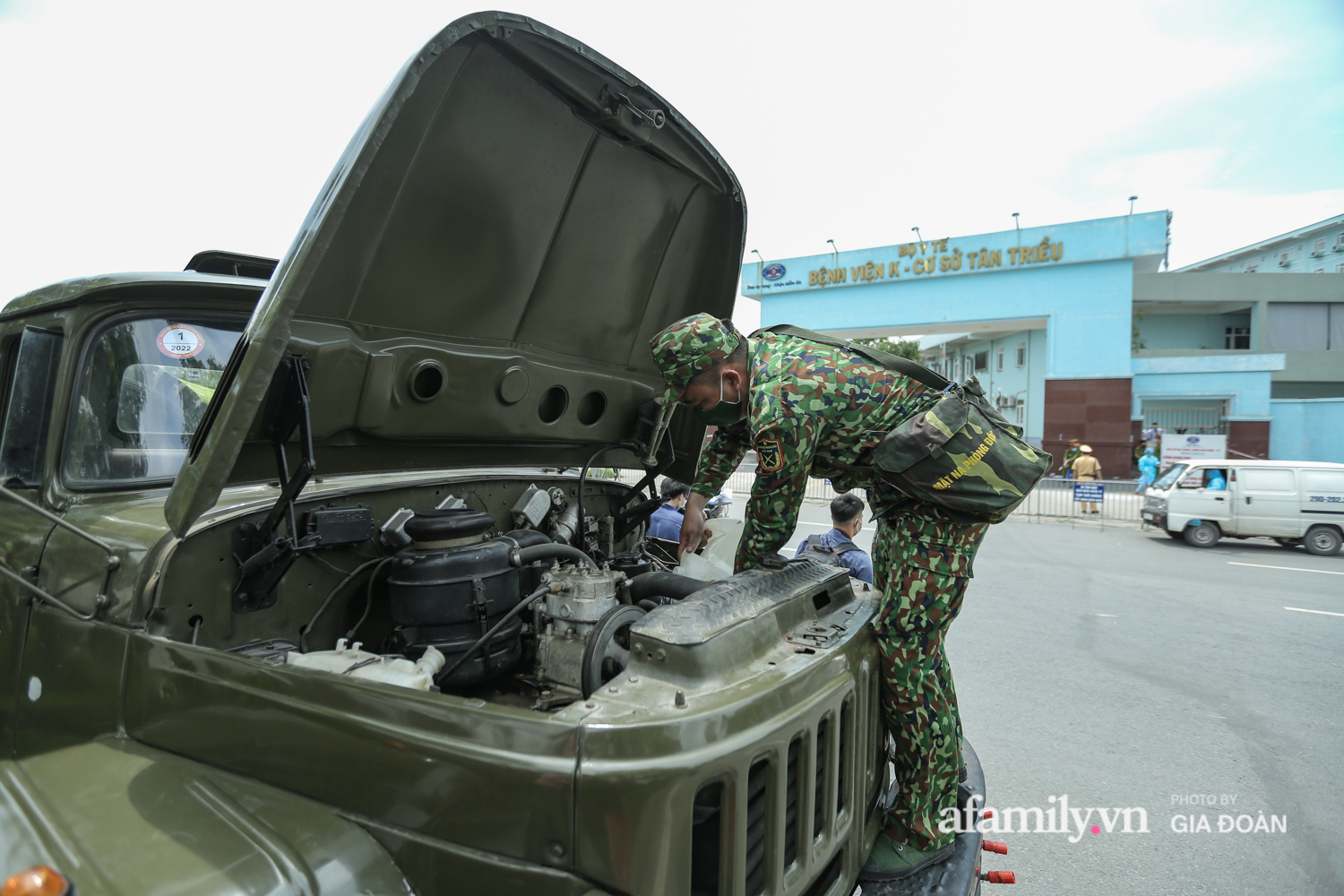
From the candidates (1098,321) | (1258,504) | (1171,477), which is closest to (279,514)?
(1258,504)

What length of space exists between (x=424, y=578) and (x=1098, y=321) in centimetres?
2467

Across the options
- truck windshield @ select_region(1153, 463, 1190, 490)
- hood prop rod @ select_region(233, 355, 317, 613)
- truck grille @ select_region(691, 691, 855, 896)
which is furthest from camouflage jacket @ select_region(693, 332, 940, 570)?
truck windshield @ select_region(1153, 463, 1190, 490)

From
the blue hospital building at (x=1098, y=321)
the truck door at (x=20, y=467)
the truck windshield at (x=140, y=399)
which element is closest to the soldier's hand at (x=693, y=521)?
the truck windshield at (x=140, y=399)

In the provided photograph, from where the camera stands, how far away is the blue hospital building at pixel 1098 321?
2236 cm

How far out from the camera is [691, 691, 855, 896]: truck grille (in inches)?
56.7

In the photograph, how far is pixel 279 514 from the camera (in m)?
2.06

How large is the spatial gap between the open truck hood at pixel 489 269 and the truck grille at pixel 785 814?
129 centimetres

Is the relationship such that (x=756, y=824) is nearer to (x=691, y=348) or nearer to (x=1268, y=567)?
(x=691, y=348)

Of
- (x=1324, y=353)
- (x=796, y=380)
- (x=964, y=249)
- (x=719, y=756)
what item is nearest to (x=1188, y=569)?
(x=796, y=380)

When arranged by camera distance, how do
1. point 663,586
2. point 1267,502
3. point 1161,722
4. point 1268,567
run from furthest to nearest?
point 1267,502
point 1268,567
point 1161,722
point 663,586

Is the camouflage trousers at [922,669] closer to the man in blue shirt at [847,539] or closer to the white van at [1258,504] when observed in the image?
the man in blue shirt at [847,539]

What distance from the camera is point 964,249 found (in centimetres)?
2388

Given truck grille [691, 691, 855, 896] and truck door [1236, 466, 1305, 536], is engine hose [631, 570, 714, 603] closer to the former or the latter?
truck grille [691, 691, 855, 896]

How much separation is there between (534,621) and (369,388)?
0.93m
